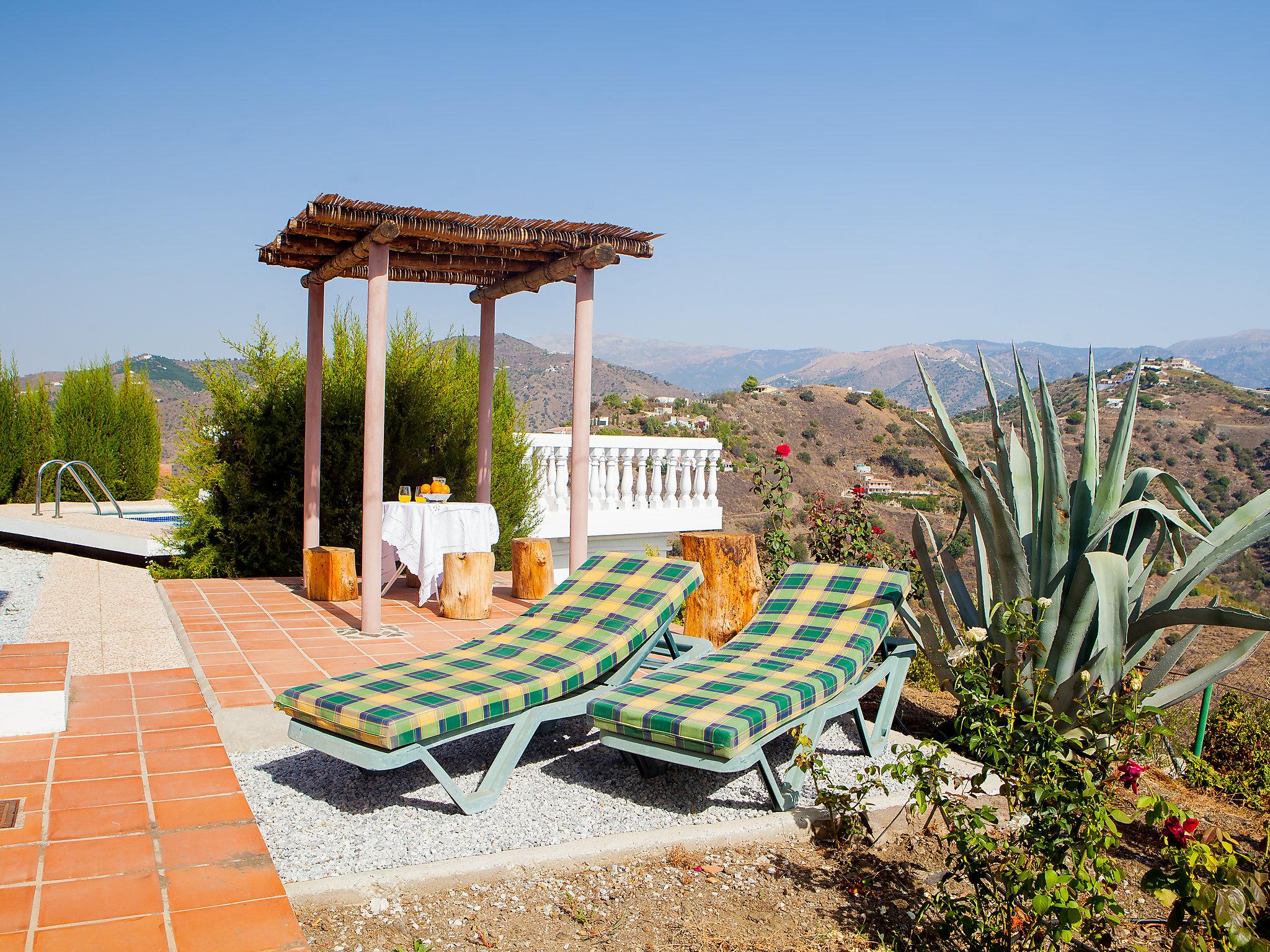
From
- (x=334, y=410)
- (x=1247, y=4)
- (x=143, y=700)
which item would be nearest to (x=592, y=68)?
(x=334, y=410)

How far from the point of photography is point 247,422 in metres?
8.95

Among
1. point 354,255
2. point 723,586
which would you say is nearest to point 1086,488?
point 723,586

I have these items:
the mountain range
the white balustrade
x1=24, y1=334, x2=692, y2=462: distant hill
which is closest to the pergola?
the white balustrade

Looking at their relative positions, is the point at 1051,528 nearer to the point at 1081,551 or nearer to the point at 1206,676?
the point at 1081,551

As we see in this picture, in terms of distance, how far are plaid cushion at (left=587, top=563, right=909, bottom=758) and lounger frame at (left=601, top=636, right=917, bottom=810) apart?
0.03 metres

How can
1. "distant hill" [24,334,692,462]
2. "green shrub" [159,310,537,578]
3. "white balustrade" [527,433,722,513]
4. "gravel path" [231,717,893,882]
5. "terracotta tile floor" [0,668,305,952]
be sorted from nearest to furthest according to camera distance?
"terracotta tile floor" [0,668,305,952]
"gravel path" [231,717,893,882]
"green shrub" [159,310,537,578]
"white balustrade" [527,433,722,513]
"distant hill" [24,334,692,462]

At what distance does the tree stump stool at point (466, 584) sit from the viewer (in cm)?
673

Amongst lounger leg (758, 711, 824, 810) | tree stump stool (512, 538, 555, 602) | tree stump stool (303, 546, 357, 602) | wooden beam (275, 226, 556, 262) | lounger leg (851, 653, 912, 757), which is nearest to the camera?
lounger leg (758, 711, 824, 810)

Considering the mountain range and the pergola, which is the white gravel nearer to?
the pergola

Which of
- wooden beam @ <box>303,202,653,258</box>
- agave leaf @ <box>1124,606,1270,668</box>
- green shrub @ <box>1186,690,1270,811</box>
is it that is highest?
wooden beam @ <box>303,202,653,258</box>

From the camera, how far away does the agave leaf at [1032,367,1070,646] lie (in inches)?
151

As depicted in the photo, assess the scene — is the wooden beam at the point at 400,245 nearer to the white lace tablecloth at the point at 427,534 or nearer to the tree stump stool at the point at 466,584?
the white lace tablecloth at the point at 427,534

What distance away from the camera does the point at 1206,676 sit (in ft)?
11.9

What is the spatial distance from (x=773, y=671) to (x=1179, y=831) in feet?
6.34
